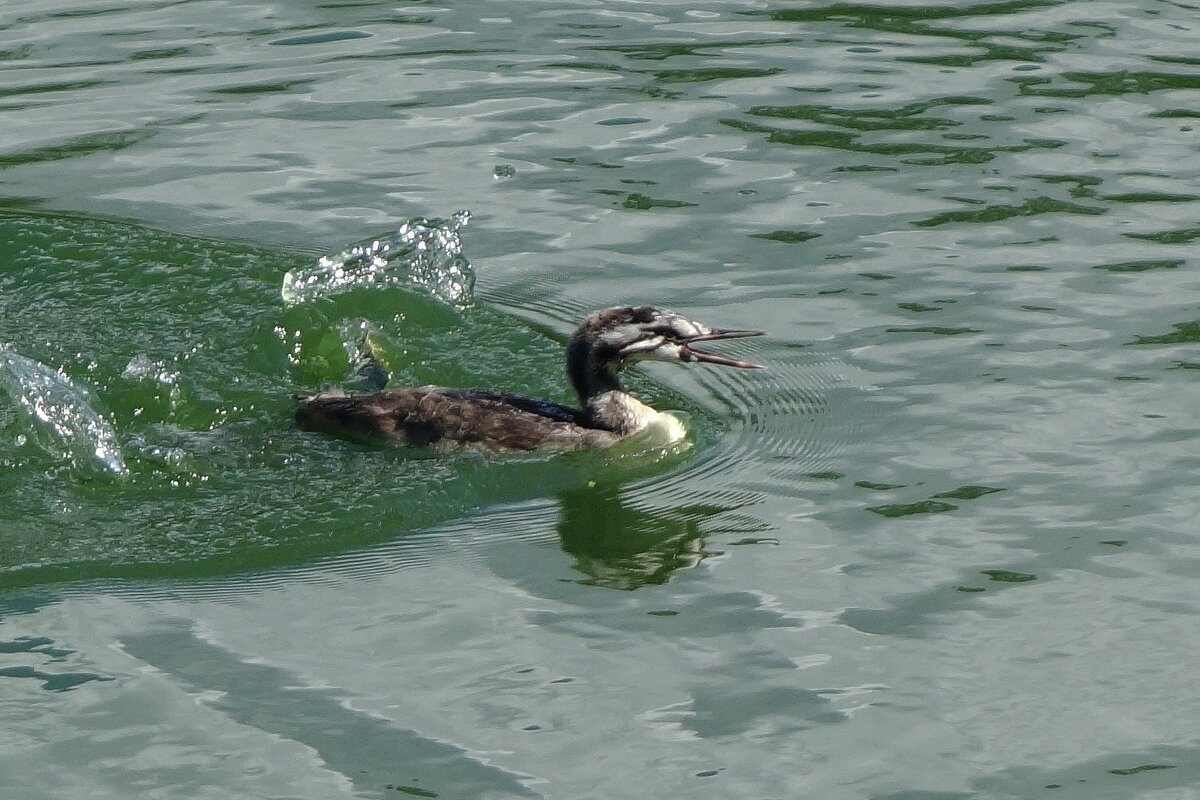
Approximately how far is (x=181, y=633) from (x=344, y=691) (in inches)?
35.5

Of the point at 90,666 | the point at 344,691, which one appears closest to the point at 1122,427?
the point at 344,691

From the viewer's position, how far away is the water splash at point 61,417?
9664 mm

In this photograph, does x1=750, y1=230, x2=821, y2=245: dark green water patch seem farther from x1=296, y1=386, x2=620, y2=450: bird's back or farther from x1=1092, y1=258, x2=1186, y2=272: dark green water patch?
x1=296, y1=386, x2=620, y2=450: bird's back

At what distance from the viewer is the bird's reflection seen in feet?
28.4

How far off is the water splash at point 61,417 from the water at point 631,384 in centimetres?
3

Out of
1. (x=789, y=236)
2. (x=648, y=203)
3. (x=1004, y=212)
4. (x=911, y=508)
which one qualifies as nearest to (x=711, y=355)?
(x=911, y=508)

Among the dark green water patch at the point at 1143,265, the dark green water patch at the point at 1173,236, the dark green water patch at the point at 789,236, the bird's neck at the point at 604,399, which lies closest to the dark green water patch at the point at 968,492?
the bird's neck at the point at 604,399

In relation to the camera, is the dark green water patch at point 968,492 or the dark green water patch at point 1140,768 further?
the dark green water patch at point 968,492

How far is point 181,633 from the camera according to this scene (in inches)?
310

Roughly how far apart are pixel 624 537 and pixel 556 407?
1433mm

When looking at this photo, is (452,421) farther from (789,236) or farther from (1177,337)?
(1177,337)

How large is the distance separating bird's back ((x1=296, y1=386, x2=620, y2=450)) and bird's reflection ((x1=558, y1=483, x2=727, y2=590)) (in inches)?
18.0

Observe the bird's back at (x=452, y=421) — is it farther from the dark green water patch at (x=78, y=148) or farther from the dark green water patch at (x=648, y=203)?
the dark green water patch at (x=78, y=148)

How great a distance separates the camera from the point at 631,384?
11.2 meters
